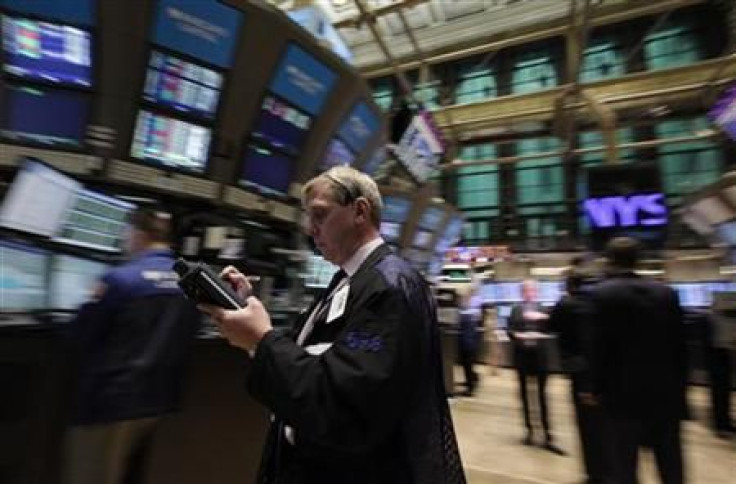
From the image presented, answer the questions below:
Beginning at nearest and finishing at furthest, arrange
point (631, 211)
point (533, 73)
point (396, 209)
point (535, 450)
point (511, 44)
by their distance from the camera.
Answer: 1. point (535, 450)
2. point (396, 209)
3. point (511, 44)
4. point (631, 211)
5. point (533, 73)

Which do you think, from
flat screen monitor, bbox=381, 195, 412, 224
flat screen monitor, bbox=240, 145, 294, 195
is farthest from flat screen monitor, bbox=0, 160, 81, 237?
flat screen monitor, bbox=381, 195, 412, 224

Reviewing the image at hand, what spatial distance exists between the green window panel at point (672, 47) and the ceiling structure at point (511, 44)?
11.8 feet

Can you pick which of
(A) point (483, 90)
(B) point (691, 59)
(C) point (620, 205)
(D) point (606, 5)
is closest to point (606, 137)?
(C) point (620, 205)

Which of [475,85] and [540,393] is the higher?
[475,85]

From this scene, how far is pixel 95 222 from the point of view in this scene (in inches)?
109

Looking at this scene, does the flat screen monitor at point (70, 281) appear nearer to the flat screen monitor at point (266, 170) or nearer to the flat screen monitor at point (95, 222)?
the flat screen monitor at point (95, 222)

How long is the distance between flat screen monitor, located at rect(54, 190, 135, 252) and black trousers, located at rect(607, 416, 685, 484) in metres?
2.60

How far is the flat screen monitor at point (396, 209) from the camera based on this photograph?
6.07m

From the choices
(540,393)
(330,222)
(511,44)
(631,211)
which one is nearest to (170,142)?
(330,222)

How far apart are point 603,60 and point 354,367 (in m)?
12.8

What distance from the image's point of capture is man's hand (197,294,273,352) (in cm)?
103

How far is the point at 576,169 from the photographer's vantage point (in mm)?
11930

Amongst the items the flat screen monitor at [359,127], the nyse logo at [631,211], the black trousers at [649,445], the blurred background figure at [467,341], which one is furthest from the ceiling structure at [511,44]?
the black trousers at [649,445]

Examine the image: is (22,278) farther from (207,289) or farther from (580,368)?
(580,368)
